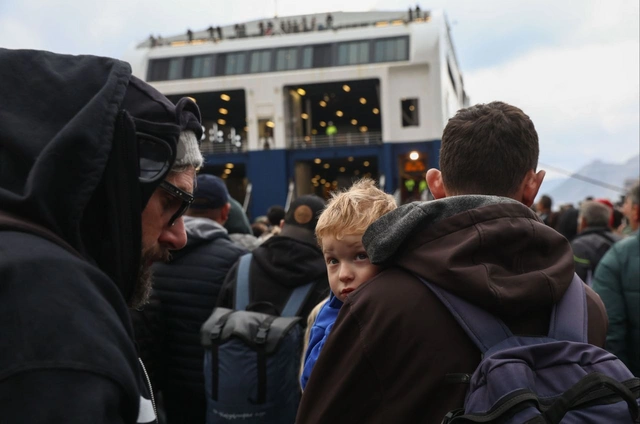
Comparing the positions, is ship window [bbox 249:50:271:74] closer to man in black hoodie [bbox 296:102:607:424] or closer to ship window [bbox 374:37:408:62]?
ship window [bbox 374:37:408:62]

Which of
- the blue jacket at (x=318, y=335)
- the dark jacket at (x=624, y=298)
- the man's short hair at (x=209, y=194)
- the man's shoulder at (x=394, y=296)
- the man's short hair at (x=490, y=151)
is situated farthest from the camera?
the man's short hair at (x=209, y=194)

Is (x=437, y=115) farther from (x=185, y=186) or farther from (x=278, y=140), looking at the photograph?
(x=185, y=186)

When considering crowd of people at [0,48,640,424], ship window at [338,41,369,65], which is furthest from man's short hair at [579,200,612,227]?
ship window at [338,41,369,65]

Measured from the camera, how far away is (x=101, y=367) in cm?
121

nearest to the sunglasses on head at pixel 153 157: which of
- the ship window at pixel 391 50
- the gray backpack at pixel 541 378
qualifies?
the gray backpack at pixel 541 378

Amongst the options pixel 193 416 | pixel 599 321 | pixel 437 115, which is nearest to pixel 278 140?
pixel 437 115

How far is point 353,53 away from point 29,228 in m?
38.0

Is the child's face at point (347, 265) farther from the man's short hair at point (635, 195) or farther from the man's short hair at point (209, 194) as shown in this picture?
the man's short hair at point (635, 195)

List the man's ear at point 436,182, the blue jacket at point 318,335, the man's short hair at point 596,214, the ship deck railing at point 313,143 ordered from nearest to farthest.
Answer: the man's ear at point 436,182 → the blue jacket at point 318,335 → the man's short hair at point 596,214 → the ship deck railing at point 313,143

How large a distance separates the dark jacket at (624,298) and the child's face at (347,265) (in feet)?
8.14

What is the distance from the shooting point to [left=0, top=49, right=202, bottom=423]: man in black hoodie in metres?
1.17

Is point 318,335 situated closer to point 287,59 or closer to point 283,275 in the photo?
point 283,275

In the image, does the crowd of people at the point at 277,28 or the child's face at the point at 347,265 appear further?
the crowd of people at the point at 277,28

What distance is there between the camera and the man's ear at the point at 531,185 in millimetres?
2223
